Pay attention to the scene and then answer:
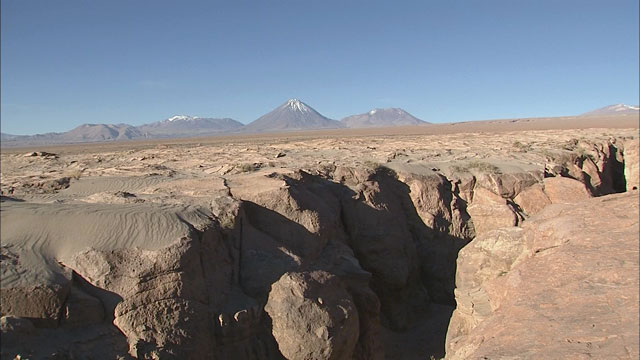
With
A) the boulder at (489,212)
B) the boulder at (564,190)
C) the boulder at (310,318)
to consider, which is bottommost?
the boulder at (310,318)

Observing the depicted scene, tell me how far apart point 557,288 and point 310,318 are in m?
2.71

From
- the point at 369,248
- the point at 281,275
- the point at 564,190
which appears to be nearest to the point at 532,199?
the point at 564,190

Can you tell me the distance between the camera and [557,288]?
473cm

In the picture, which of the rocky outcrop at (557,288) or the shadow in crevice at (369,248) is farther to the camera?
the shadow in crevice at (369,248)

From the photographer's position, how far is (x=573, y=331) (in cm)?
404

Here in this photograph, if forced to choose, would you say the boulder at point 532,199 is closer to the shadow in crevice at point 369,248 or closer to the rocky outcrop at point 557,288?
the shadow in crevice at point 369,248

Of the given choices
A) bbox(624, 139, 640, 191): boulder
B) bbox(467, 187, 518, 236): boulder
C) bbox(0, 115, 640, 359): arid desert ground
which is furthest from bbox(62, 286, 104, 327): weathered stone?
bbox(624, 139, 640, 191): boulder

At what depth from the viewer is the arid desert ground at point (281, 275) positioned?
4.30 m

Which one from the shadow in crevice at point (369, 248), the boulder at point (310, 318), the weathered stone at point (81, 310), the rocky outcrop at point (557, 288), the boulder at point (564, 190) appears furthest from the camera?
the boulder at point (564, 190)

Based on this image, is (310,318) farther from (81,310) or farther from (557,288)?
(557,288)

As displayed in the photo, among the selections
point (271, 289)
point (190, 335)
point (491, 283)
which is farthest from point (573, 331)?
point (190, 335)

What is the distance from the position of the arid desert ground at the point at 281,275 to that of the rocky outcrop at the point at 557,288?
19 mm

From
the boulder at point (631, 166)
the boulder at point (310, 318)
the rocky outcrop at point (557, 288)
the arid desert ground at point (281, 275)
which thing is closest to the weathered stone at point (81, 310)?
the arid desert ground at point (281, 275)

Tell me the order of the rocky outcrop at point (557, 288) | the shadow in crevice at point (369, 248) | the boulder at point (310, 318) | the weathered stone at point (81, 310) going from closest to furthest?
the rocky outcrop at point (557, 288), the weathered stone at point (81, 310), the boulder at point (310, 318), the shadow in crevice at point (369, 248)
